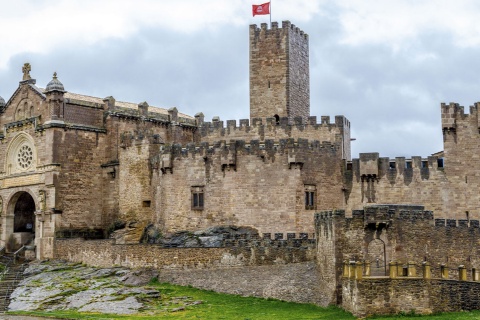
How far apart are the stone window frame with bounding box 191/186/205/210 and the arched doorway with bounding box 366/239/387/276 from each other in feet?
50.4

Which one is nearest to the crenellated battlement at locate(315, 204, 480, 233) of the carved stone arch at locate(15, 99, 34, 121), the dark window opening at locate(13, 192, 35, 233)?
the carved stone arch at locate(15, 99, 34, 121)

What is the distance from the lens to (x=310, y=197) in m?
54.5

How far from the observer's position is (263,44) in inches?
2479

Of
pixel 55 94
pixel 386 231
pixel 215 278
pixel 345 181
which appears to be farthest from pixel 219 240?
pixel 55 94

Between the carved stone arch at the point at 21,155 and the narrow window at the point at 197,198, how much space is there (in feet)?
48.6

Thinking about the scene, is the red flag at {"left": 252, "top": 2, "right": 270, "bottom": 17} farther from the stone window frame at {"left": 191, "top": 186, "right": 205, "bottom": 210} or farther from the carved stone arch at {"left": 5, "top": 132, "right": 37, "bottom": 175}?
the carved stone arch at {"left": 5, "top": 132, "right": 37, "bottom": 175}

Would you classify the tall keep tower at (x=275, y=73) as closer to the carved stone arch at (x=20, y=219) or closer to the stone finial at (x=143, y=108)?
the stone finial at (x=143, y=108)

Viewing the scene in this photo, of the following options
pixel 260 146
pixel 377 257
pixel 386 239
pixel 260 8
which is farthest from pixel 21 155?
pixel 386 239

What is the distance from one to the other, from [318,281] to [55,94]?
93.0 ft

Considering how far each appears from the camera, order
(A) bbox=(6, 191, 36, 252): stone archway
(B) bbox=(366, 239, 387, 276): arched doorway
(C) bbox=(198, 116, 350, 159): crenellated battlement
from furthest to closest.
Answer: (A) bbox=(6, 191, 36, 252): stone archway, (C) bbox=(198, 116, 350, 159): crenellated battlement, (B) bbox=(366, 239, 387, 276): arched doorway

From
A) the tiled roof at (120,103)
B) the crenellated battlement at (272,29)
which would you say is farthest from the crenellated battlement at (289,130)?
the tiled roof at (120,103)

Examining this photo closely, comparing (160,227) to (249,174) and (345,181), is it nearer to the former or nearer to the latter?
(249,174)

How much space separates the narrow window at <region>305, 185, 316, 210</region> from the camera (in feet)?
178

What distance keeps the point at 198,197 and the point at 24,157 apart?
56.0 ft
